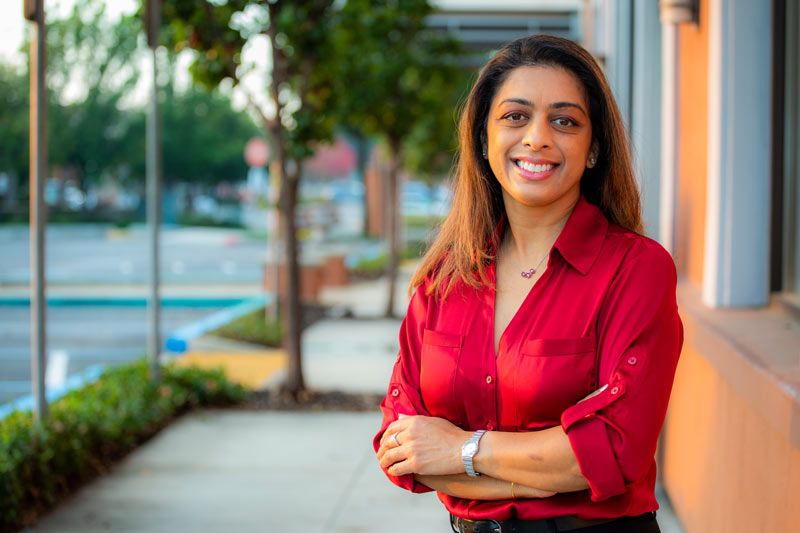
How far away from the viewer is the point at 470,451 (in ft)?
6.04

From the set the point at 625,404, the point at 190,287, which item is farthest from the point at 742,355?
the point at 190,287

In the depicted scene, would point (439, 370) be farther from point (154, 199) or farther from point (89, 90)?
point (89, 90)

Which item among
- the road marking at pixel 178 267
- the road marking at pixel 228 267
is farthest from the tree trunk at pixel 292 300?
the road marking at pixel 178 267

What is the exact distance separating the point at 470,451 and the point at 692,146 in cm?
290

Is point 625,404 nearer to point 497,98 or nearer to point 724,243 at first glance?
point 497,98

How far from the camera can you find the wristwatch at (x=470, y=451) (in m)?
1.84

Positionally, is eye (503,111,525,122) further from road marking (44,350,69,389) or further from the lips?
road marking (44,350,69,389)

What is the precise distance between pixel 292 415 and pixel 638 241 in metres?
5.31

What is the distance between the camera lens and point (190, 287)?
17062mm

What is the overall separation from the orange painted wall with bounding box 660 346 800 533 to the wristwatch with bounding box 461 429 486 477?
0.98m

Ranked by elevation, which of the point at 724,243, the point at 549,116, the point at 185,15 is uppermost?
the point at 185,15

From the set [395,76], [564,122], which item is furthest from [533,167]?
[395,76]

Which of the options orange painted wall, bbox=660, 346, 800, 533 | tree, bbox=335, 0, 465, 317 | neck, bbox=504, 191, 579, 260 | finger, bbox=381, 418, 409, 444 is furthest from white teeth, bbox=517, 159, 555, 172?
tree, bbox=335, 0, 465, 317

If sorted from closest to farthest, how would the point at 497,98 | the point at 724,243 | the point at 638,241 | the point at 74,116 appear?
the point at 638,241
the point at 497,98
the point at 724,243
the point at 74,116
